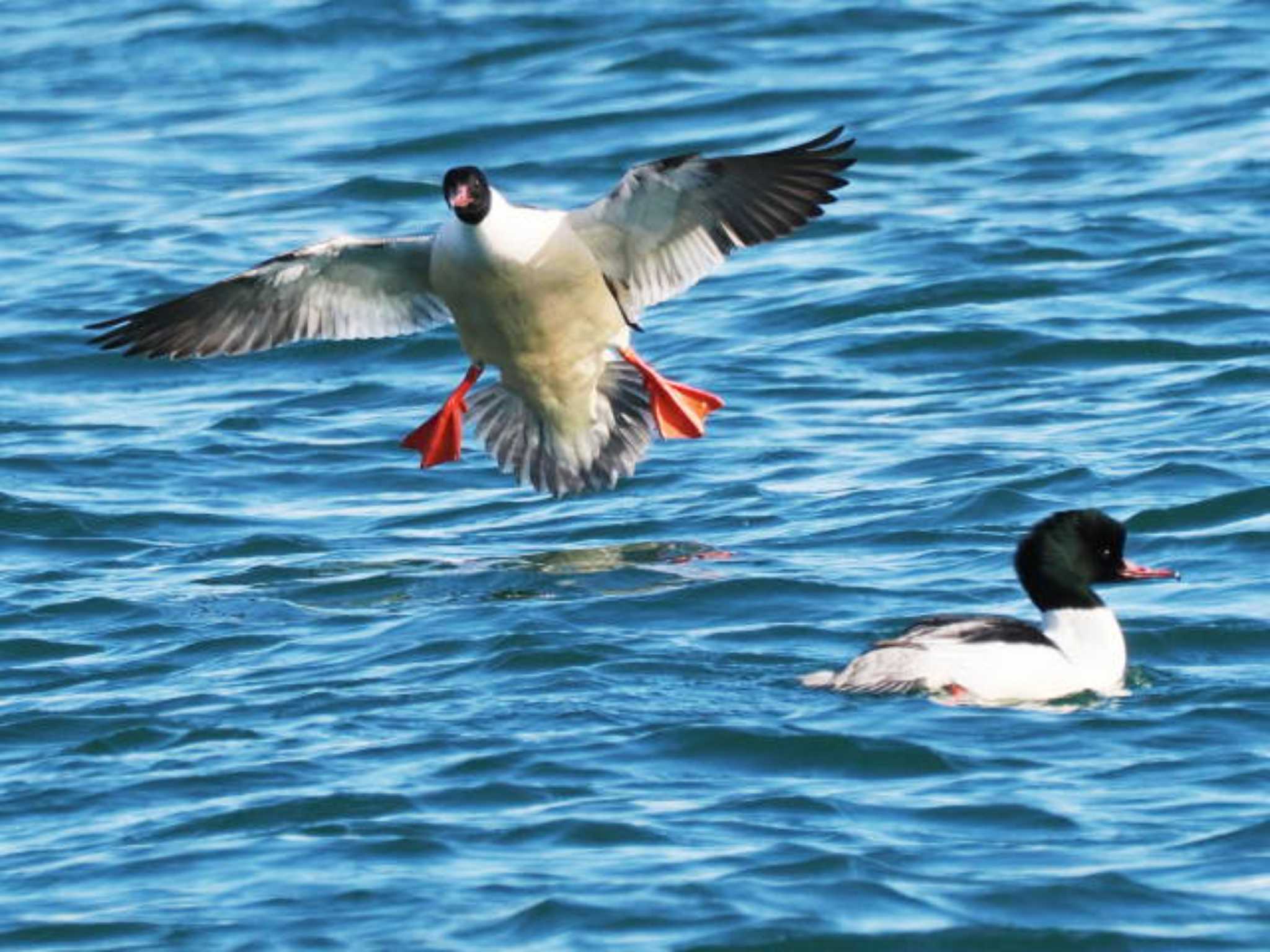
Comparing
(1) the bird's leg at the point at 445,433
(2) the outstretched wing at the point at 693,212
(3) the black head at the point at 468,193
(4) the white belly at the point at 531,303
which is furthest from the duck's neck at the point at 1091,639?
(1) the bird's leg at the point at 445,433

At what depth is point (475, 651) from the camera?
→ 10.4m

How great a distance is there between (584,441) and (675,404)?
1.97 feet

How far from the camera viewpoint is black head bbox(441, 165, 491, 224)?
1167 centimetres

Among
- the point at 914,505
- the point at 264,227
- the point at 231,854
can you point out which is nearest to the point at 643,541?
the point at 914,505

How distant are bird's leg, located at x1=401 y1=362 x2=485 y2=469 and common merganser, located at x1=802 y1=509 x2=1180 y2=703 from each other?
10.2 ft

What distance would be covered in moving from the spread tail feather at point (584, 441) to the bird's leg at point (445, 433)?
0.17 m

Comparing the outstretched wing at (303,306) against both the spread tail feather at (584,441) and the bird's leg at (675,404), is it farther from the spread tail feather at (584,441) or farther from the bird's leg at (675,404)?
the bird's leg at (675,404)

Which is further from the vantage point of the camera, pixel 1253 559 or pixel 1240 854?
pixel 1253 559

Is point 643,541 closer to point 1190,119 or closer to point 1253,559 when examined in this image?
point 1253,559

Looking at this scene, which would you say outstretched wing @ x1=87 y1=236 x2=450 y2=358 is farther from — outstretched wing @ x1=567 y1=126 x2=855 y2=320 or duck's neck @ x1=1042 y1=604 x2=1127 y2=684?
duck's neck @ x1=1042 y1=604 x2=1127 y2=684

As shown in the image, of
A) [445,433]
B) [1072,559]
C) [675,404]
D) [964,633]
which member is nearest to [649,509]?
[675,404]

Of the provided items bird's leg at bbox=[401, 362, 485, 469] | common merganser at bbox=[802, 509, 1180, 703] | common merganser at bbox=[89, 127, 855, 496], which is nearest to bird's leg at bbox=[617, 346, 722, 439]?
common merganser at bbox=[89, 127, 855, 496]

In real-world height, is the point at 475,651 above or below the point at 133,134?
below

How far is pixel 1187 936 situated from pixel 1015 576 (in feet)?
13.8
